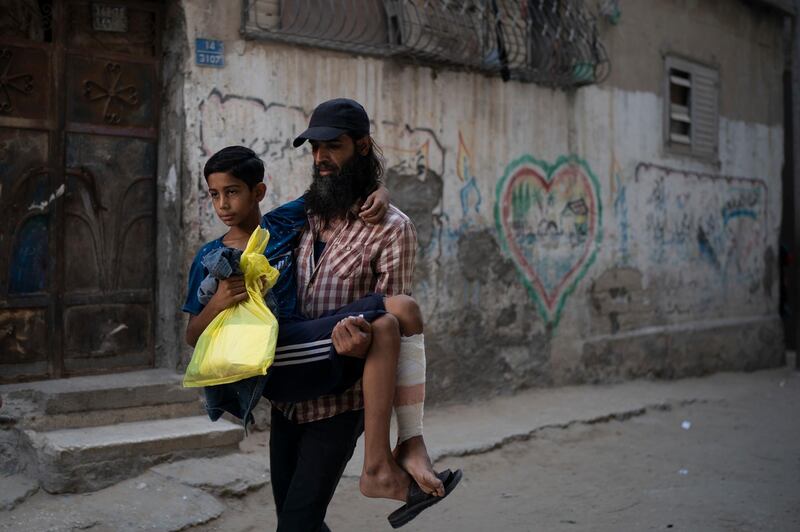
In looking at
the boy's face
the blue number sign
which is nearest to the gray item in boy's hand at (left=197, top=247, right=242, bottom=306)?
the boy's face

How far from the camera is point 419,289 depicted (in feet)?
23.4

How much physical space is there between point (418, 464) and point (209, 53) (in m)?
3.81

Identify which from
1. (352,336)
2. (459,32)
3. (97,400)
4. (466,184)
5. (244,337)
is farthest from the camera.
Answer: (466,184)

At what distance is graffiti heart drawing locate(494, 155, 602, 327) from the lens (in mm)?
7922

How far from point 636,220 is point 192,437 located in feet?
18.2

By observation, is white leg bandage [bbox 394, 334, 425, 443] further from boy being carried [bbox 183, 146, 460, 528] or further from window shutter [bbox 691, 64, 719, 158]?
window shutter [bbox 691, 64, 719, 158]

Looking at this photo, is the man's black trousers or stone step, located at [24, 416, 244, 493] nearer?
the man's black trousers

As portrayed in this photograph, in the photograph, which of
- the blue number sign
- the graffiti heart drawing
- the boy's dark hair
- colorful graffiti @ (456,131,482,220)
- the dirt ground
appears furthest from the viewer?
the graffiti heart drawing

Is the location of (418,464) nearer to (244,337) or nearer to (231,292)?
(244,337)

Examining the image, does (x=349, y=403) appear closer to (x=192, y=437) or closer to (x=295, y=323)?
(x=295, y=323)

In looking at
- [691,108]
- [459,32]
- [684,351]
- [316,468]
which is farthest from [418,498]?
[691,108]

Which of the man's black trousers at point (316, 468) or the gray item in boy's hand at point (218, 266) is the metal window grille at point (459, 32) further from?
the man's black trousers at point (316, 468)

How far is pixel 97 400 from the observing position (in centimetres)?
524

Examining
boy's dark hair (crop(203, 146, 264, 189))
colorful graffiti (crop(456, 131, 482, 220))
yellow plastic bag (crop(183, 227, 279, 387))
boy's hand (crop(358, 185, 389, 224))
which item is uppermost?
colorful graffiti (crop(456, 131, 482, 220))
